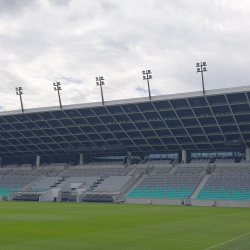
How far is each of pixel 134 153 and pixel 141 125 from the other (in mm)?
13687

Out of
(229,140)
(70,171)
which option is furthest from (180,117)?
(70,171)

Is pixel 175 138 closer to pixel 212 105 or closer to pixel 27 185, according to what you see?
pixel 212 105

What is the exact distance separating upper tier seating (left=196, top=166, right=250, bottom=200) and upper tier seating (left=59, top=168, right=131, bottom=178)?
18.3 m

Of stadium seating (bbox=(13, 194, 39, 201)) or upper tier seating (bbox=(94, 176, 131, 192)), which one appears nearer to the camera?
stadium seating (bbox=(13, 194, 39, 201))

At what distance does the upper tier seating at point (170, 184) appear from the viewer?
1948 inches

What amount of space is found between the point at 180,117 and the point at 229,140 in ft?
34.7

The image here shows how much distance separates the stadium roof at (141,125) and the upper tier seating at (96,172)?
413 cm

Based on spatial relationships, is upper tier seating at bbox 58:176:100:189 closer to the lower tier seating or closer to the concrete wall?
the lower tier seating

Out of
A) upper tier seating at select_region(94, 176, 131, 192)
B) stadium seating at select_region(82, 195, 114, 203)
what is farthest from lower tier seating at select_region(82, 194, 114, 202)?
upper tier seating at select_region(94, 176, 131, 192)

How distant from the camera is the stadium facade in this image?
49812 millimetres

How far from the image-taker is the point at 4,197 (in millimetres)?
55875

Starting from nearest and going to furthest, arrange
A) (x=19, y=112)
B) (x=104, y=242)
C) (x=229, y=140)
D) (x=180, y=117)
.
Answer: (x=104, y=242) → (x=180, y=117) → (x=229, y=140) → (x=19, y=112)

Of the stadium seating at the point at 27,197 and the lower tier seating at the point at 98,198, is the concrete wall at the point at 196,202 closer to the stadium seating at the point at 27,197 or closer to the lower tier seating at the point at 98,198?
the lower tier seating at the point at 98,198

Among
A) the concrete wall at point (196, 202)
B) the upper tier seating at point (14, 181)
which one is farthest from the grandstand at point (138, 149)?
the upper tier seating at point (14, 181)
